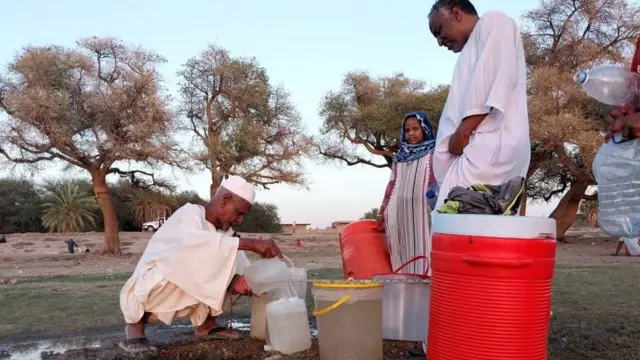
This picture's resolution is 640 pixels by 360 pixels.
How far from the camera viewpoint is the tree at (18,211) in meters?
30.6

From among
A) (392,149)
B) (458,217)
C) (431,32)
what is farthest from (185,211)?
(392,149)

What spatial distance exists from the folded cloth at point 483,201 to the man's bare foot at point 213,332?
6.09ft

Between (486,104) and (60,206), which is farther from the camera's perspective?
(60,206)

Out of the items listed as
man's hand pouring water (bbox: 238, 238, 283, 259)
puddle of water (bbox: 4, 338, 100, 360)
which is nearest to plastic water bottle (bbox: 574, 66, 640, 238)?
man's hand pouring water (bbox: 238, 238, 283, 259)

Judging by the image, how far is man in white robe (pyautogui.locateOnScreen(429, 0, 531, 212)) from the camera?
8.49 ft

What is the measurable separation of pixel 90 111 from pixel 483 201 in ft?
59.0

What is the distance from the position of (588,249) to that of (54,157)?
1603 centimetres

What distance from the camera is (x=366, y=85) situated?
2691cm

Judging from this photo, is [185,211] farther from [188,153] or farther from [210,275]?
[188,153]

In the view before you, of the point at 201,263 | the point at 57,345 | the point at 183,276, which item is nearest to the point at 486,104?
the point at 201,263

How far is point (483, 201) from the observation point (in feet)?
7.31

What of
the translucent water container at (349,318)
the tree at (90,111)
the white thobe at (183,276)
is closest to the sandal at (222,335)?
the white thobe at (183,276)

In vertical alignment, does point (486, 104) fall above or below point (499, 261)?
above

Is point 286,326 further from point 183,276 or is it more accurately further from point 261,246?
point 183,276
